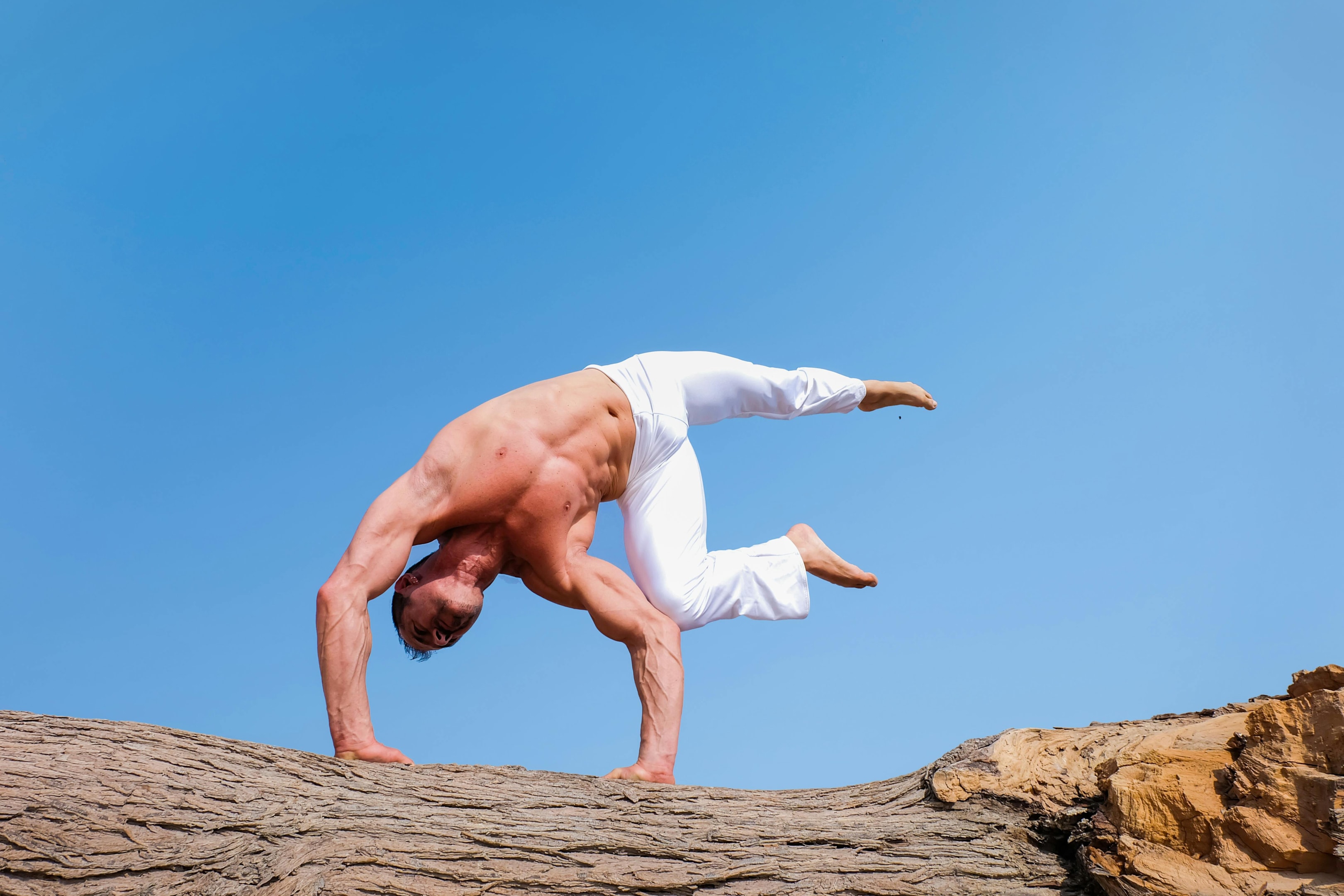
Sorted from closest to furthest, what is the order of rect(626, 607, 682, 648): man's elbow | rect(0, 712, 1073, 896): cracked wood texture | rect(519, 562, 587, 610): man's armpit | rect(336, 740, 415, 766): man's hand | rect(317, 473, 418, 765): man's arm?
1. rect(0, 712, 1073, 896): cracked wood texture
2. rect(336, 740, 415, 766): man's hand
3. rect(317, 473, 418, 765): man's arm
4. rect(626, 607, 682, 648): man's elbow
5. rect(519, 562, 587, 610): man's armpit

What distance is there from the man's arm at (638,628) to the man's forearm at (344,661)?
960 millimetres

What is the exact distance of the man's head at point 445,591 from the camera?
4.15 metres

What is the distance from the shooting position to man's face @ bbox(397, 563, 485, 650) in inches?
163

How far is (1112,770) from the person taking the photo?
9.43 ft

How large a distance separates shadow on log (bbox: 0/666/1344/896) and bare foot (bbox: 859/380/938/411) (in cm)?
273

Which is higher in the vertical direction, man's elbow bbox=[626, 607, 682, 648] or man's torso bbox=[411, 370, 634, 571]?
man's torso bbox=[411, 370, 634, 571]

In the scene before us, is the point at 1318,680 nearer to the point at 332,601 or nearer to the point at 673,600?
the point at 673,600

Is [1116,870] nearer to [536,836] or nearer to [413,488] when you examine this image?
[536,836]

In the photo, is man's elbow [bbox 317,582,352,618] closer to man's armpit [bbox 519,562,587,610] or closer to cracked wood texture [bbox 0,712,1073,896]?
cracked wood texture [bbox 0,712,1073,896]

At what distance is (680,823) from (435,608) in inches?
65.7

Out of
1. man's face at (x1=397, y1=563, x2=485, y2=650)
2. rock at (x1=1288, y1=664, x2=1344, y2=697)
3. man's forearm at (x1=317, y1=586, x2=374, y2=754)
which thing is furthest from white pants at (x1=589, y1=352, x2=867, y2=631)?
rock at (x1=1288, y1=664, x2=1344, y2=697)

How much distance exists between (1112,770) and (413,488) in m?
2.84

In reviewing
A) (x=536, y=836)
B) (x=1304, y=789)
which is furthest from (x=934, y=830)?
(x=536, y=836)

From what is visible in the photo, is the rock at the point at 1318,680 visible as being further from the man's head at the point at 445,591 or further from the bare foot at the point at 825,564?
the man's head at the point at 445,591
